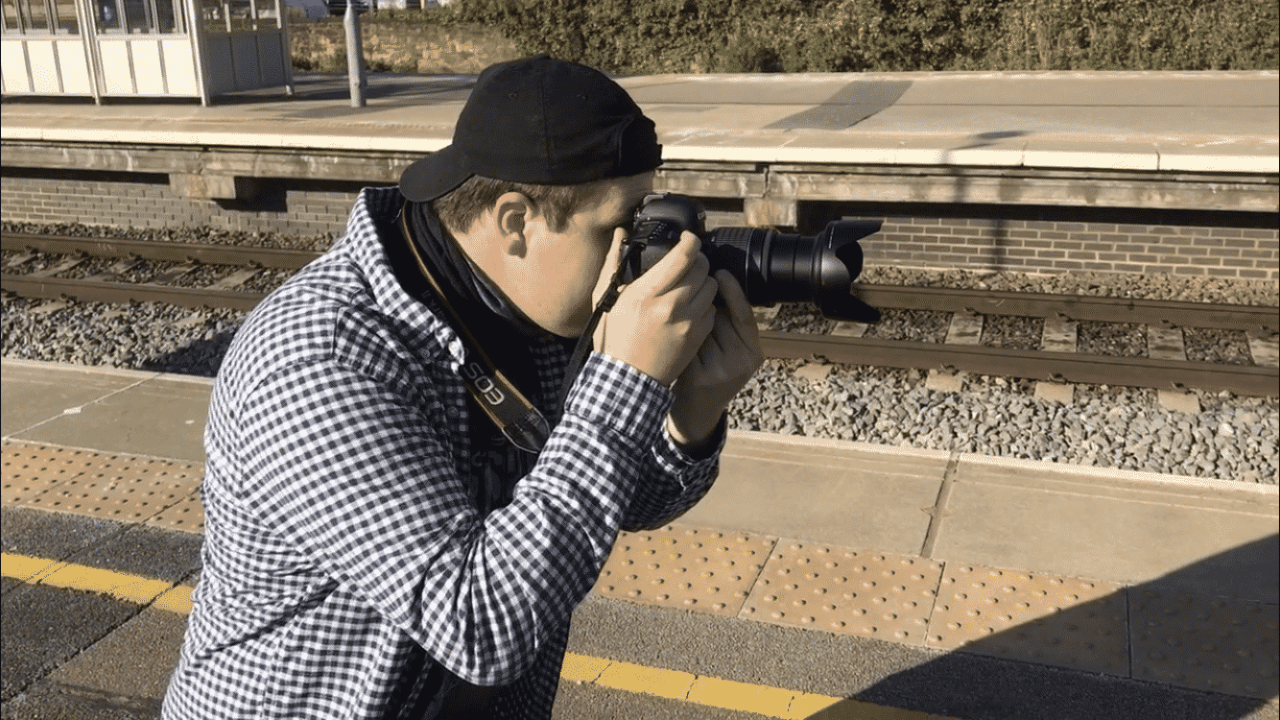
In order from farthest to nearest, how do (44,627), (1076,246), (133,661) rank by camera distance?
(1076,246) < (44,627) < (133,661)

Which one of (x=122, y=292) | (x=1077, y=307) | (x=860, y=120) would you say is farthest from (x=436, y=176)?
(x=860, y=120)

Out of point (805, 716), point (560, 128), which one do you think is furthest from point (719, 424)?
point (805, 716)

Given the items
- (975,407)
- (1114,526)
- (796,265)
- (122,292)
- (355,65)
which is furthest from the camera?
(355,65)

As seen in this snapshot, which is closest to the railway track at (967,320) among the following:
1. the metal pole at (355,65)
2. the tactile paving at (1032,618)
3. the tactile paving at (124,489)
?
the tactile paving at (1032,618)

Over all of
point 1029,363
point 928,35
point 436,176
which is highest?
point 436,176

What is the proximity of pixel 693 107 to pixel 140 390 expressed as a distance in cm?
792

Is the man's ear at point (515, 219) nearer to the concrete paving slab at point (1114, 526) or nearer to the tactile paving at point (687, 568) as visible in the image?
the tactile paving at point (687, 568)

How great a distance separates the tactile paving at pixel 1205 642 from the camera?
3.71 m

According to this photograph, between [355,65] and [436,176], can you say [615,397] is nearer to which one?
[436,176]

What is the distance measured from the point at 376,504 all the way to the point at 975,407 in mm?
5377

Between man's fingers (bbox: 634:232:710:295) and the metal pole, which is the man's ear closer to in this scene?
man's fingers (bbox: 634:232:710:295)

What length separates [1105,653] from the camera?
3.87m

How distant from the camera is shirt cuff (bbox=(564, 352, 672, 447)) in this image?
4.93 feet

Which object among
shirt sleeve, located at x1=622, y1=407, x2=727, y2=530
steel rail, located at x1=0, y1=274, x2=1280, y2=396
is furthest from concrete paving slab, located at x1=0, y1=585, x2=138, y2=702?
steel rail, located at x1=0, y1=274, x2=1280, y2=396
